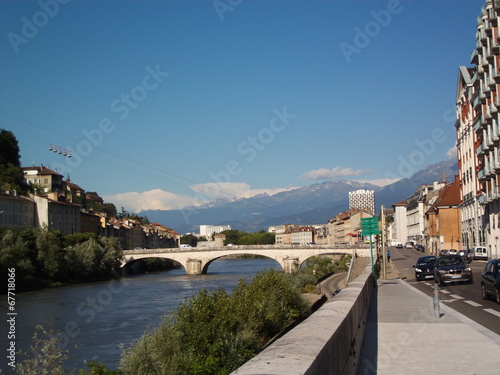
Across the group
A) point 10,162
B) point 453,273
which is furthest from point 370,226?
point 10,162

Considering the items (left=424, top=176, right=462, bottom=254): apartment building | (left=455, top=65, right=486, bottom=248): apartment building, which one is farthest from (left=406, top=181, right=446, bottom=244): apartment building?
(left=455, top=65, right=486, bottom=248): apartment building

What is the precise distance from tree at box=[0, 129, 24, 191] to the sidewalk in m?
→ 88.4

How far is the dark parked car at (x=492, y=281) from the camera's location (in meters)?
17.8

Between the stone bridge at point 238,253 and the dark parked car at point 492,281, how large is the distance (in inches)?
3064

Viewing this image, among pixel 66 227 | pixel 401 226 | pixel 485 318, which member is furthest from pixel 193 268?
pixel 485 318

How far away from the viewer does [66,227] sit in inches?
4149

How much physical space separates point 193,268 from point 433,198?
46.3 metres

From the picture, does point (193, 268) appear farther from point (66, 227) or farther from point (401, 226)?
point (401, 226)

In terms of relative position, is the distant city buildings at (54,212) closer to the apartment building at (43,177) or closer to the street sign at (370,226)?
the apartment building at (43,177)

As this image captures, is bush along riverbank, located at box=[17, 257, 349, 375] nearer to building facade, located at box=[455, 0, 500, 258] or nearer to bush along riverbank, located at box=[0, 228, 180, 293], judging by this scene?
building facade, located at box=[455, 0, 500, 258]

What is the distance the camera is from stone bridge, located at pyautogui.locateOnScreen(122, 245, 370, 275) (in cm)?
9919

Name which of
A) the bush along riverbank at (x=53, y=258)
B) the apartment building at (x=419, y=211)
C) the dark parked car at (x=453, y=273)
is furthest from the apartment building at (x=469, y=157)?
the bush along riverbank at (x=53, y=258)

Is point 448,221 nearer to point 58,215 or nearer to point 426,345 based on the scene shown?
point 58,215

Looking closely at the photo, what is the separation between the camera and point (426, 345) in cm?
1040
